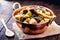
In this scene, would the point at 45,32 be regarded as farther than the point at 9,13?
No

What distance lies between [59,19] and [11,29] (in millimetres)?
401

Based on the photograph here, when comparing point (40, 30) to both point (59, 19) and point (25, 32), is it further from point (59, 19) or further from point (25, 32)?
point (59, 19)

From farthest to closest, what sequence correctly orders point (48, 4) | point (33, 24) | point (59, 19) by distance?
point (48, 4), point (59, 19), point (33, 24)

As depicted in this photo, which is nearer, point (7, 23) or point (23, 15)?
point (23, 15)

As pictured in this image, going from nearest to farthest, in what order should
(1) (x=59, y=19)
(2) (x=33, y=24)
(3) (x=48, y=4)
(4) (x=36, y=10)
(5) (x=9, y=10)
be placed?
(2) (x=33, y=24)
(4) (x=36, y=10)
(1) (x=59, y=19)
(5) (x=9, y=10)
(3) (x=48, y=4)

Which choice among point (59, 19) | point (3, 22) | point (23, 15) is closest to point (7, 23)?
point (3, 22)

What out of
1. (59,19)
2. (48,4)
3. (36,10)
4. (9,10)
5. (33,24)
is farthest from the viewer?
(48,4)

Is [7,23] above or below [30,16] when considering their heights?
below

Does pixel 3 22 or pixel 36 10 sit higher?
pixel 36 10

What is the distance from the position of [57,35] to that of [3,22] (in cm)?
42

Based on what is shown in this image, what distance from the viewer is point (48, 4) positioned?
58.6 inches

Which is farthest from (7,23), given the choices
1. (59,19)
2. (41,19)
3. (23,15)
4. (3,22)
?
(59,19)

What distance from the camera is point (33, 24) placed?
955 millimetres

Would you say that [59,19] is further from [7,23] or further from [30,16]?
[7,23]
